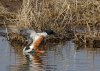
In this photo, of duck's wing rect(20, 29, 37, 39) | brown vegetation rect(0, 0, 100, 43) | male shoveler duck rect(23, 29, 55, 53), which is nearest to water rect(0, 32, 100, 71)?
male shoveler duck rect(23, 29, 55, 53)

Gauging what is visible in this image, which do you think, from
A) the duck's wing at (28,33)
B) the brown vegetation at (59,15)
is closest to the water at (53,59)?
the duck's wing at (28,33)

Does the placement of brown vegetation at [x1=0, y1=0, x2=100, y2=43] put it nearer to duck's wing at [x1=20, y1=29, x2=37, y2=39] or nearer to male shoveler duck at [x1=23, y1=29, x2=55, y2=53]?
duck's wing at [x1=20, y1=29, x2=37, y2=39]

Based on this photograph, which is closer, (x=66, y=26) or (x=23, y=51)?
(x=23, y=51)

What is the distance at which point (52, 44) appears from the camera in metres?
14.2

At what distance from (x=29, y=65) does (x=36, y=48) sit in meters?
1.81

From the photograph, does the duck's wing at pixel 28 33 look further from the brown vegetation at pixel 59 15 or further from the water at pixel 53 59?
the brown vegetation at pixel 59 15

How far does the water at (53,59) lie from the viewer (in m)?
11.2

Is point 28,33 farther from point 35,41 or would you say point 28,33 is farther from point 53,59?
point 53,59

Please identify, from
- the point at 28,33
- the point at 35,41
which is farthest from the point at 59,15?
the point at 35,41

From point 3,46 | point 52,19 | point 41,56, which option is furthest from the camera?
point 52,19

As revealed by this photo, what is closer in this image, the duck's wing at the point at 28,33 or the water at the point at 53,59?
the water at the point at 53,59

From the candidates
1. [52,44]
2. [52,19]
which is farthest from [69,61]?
[52,19]

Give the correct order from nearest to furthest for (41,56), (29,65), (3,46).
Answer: (29,65)
(41,56)
(3,46)

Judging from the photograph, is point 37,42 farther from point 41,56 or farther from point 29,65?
point 29,65
